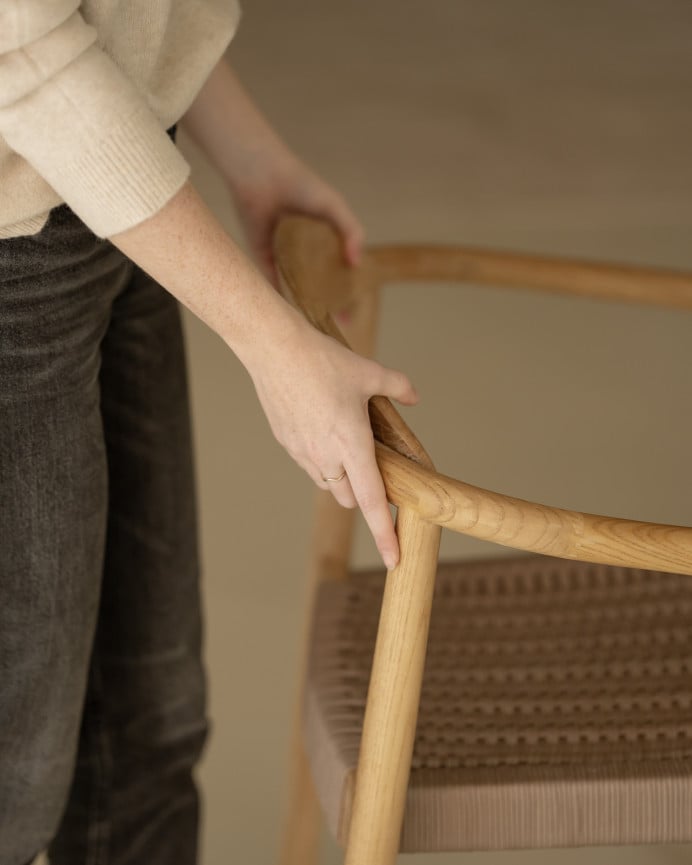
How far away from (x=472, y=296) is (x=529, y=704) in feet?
5.31

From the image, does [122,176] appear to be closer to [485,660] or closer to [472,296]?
[485,660]

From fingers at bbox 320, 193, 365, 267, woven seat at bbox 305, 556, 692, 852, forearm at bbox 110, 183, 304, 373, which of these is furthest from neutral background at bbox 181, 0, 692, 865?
forearm at bbox 110, 183, 304, 373

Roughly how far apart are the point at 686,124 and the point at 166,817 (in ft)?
8.45

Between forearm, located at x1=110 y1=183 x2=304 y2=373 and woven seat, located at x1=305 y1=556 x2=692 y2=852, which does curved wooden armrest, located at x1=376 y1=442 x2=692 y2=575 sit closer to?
forearm, located at x1=110 y1=183 x2=304 y2=373

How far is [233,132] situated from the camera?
0.99 metres

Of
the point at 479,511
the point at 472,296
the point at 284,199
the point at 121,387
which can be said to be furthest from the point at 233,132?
the point at 472,296

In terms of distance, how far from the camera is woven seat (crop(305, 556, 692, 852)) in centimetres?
82

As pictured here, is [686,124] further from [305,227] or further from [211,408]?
[305,227]

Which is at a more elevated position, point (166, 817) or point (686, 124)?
point (686, 124)

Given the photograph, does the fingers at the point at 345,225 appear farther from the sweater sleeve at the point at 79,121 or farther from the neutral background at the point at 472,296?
the sweater sleeve at the point at 79,121

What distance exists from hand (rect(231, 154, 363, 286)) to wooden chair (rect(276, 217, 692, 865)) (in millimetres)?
32

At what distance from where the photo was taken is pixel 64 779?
2.95 feet

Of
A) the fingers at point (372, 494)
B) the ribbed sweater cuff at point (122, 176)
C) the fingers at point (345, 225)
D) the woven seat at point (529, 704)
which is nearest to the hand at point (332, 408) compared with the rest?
the fingers at point (372, 494)

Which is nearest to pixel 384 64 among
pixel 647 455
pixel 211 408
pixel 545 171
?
pixel 545 171
